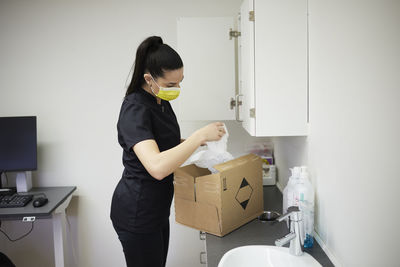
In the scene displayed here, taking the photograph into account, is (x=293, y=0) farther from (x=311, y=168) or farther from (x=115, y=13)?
(x=115, y=13)

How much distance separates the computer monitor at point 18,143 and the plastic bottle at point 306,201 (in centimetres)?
189

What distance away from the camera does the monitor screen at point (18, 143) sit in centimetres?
257

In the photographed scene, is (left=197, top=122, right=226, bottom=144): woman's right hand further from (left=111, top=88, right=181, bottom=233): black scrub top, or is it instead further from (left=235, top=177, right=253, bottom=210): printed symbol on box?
(left=235, top=177, right=253, bottom=210): printed symbol on box

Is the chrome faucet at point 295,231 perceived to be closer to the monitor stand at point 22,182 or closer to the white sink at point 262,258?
the white sink at point 262,258

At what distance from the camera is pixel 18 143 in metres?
2.58

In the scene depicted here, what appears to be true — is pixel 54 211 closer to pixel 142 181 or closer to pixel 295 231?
pixel 142 181

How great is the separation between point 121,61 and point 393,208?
2255 millimetres

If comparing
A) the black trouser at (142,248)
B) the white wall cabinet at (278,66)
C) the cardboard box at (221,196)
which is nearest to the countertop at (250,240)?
the cardboard box at (221,196)

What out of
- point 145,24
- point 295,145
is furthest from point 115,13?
point 295,145

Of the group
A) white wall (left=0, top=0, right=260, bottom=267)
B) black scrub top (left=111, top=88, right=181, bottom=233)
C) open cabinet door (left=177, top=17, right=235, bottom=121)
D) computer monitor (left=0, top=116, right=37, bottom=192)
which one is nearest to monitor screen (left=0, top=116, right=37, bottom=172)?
computer monitor (left=0, top=116, right=37, bottom=192)

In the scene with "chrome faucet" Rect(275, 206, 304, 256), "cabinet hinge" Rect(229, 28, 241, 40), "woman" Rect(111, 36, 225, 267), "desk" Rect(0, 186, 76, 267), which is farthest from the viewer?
"cabinet hinge" Rect(229, 28, 241, 40)

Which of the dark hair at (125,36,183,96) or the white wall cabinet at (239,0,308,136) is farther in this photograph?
the white wall cabinet at (239,0,308,136)

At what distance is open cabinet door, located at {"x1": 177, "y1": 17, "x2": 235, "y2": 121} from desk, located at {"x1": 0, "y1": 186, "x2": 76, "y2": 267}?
1.01m

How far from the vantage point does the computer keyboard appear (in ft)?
7.70
